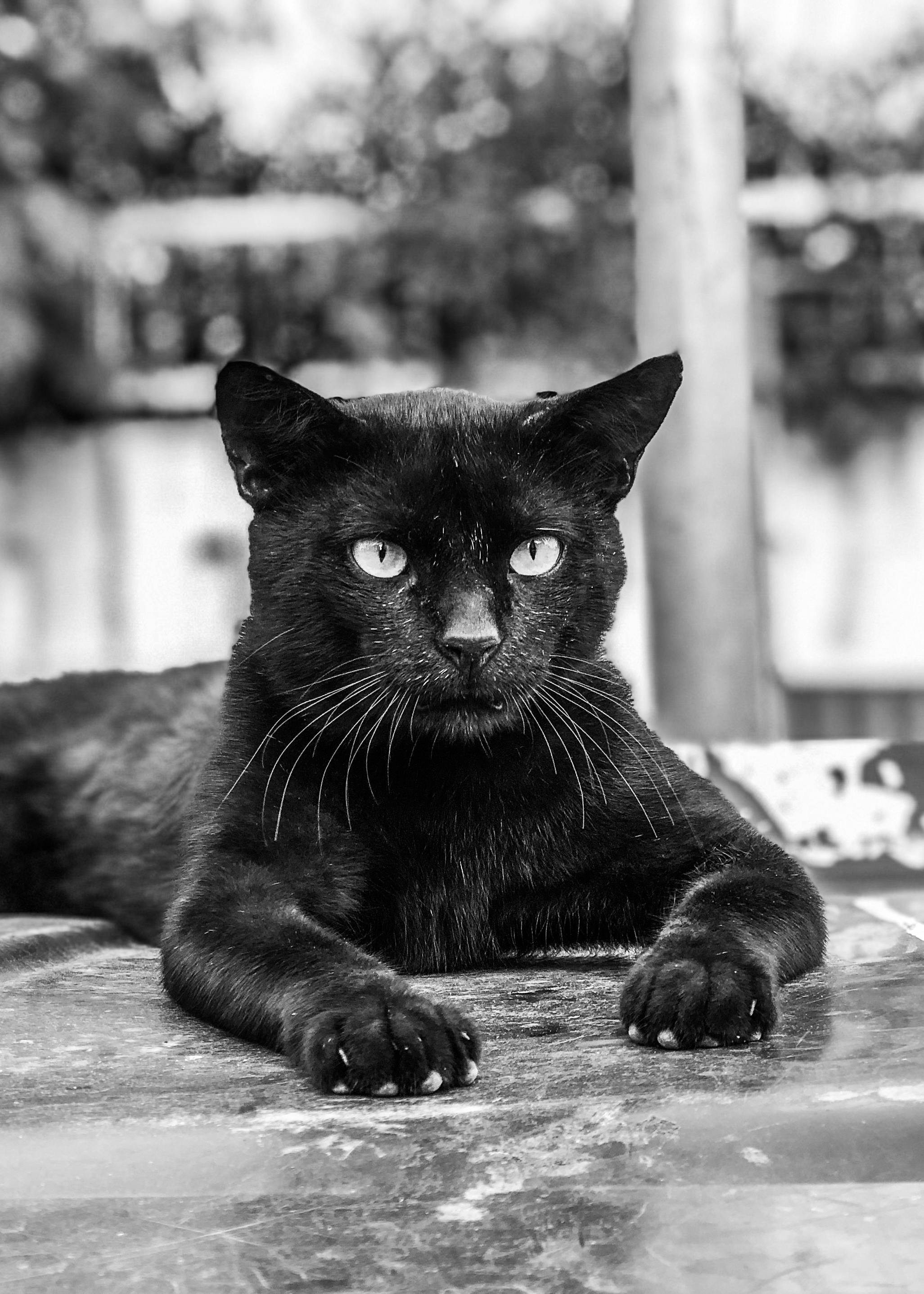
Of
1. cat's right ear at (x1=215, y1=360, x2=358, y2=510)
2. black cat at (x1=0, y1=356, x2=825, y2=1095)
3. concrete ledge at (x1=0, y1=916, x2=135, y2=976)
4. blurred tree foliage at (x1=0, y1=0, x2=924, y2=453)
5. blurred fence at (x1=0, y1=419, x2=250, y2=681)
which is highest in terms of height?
blurred tree foliage at (x1=0, y1=0, x2=924, y2=453)

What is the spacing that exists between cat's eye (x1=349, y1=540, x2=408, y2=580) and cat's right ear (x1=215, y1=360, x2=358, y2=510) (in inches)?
5.8

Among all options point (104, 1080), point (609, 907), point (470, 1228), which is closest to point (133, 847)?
point (609, 907)

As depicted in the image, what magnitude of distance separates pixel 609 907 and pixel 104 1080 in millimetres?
794

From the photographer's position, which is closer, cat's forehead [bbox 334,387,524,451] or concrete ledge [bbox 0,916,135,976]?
cat's forehead [bbox 334,387,524,451]

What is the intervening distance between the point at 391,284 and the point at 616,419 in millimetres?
4367

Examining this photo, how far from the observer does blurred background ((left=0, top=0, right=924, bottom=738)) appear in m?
5.92

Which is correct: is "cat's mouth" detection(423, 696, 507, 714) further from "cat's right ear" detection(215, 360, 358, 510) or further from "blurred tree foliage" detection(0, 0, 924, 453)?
"blurred tree foliage" detection(0, 0, 924, 453)

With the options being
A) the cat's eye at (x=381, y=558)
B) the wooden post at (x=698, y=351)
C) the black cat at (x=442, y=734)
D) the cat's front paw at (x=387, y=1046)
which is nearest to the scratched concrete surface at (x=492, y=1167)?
the cat's front paw at (x=387, y=1046)

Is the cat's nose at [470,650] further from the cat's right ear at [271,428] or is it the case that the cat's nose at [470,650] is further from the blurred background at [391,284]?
A: the blurred background at [391,284]

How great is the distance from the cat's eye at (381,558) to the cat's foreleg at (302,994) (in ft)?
1.27

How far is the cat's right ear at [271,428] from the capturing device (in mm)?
1726

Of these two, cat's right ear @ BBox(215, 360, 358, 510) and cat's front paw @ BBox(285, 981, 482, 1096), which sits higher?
cat's right ear @ BBox(215, 360, 358, 510)

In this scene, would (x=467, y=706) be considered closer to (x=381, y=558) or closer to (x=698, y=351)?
(x=381, y=558)

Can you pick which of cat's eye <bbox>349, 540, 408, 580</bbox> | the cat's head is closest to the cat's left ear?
the cat's head
